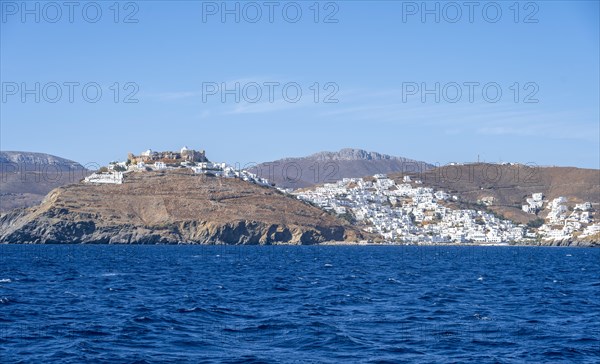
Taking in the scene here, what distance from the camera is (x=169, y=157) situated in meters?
183

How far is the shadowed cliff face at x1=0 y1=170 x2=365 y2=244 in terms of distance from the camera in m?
130

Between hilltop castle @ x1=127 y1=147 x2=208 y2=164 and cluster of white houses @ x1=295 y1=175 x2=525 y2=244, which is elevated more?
hilltop castle @ x1=127 y1=147 x2=208 y2=164

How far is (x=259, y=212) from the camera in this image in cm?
14050

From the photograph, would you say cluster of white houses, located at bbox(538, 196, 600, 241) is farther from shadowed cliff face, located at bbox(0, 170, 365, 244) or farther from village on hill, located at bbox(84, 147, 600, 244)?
shadowed cliff face, located at bbox(0, 170, 365, 244)

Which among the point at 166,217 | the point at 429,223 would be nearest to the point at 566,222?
the point at 429,223

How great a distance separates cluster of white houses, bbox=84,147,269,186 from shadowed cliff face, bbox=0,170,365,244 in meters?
5.99

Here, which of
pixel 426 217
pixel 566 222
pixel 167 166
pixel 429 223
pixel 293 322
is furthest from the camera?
pixel 426 217

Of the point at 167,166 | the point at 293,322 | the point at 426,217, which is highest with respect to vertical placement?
the point at 167,166

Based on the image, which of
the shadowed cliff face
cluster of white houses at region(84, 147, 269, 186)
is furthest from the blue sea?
cluster of white houses at region(84, 147, 269, 186)

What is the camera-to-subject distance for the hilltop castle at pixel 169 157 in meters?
179

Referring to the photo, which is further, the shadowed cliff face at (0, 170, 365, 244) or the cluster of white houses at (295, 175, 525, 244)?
the cluster of white houses at (295, 175, 525, 244)

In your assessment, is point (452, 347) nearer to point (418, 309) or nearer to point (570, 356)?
point (570, 356)

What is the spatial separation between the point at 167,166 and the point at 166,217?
33.0 meters

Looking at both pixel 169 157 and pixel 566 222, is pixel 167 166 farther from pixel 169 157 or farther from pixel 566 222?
pixel 566 222
